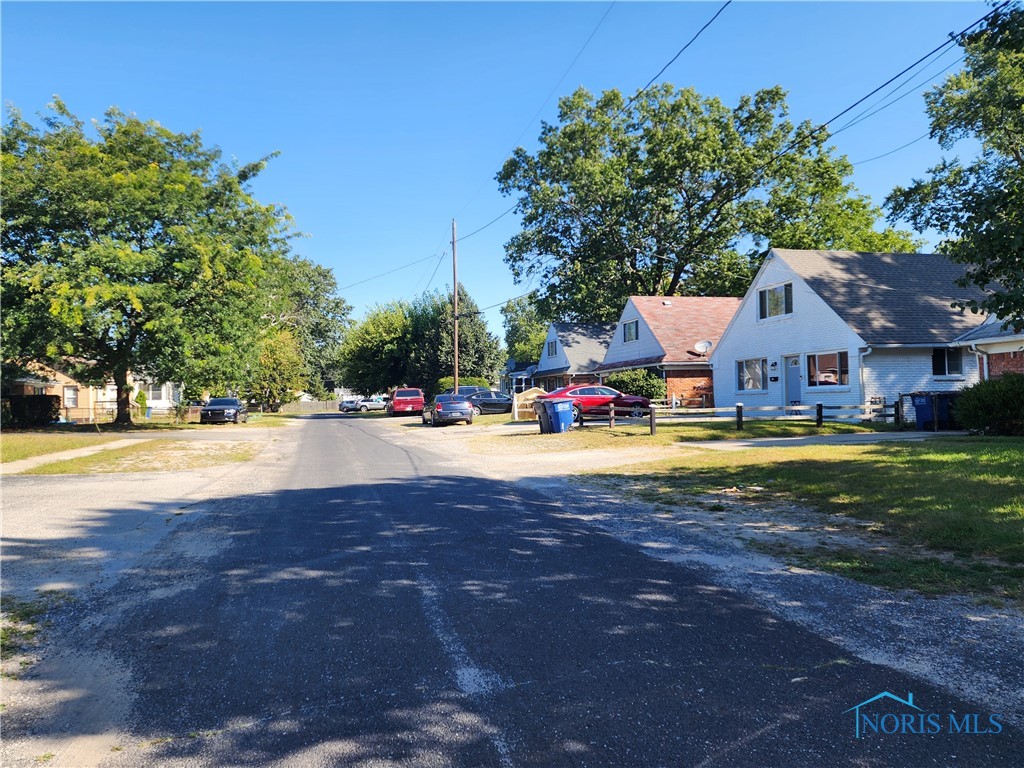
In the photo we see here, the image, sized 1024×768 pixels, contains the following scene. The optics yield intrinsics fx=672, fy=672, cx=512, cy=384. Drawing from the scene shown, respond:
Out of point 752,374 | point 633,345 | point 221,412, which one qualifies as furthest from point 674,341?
point 221,412

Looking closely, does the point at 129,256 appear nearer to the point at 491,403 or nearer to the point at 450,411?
the point at 450,411

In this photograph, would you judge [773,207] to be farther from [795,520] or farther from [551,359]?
[795,520]

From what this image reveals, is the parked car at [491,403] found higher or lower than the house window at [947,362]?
lower

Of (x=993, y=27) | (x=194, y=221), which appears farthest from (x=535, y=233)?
(x=993, y=27)

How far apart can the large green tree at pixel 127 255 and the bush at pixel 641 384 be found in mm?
17901

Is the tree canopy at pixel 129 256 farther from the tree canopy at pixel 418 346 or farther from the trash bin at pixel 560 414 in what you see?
the tree canopy at pixel 418 346

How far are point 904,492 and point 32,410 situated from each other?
37.5 meters

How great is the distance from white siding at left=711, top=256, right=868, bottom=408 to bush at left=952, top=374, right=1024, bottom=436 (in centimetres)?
663

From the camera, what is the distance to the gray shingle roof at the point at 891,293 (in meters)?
23.5

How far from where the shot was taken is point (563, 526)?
8078 millimetres

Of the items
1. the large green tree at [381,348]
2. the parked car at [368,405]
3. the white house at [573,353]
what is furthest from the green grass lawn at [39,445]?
the parked car at [368,405]

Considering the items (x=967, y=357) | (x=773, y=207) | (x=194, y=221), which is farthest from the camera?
(x=773, y=207)

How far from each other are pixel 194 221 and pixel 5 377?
→ 501 inches

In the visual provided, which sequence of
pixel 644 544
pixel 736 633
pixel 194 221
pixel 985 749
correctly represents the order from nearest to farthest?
pixel 985 749 → pixel 736 633 → pixel 644 544 → pixel 194 221
